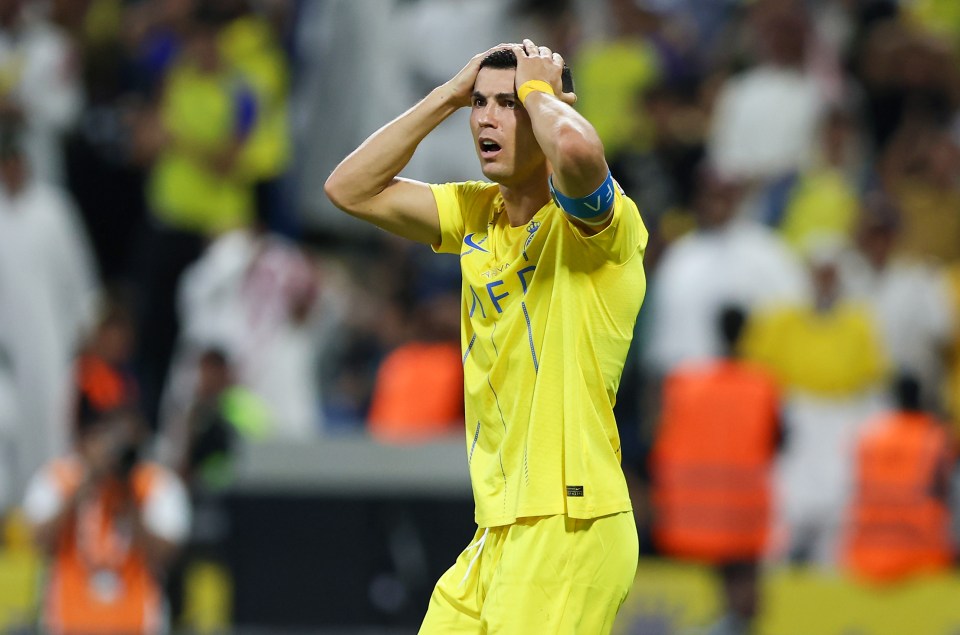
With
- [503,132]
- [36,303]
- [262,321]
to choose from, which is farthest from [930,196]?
[503,132]

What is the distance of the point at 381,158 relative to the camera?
5121 millimetres

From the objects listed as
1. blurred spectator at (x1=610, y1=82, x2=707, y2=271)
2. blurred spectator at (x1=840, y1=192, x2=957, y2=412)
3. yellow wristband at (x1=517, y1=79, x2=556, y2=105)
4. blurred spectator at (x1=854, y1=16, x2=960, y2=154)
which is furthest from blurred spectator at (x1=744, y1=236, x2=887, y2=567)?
yellow wristband at (x1=517, y1=79, x2=556, y2=105)

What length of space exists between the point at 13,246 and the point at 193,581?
3.24 meters

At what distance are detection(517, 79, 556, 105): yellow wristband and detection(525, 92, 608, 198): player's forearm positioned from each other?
0.11 m

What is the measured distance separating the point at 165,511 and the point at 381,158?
16.2 feet

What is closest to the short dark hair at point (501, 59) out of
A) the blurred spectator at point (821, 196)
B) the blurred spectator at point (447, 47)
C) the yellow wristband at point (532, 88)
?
the yellow wristband at point (532, 88)

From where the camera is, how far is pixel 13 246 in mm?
12586

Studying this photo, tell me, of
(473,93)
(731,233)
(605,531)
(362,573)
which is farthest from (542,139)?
(731,233)

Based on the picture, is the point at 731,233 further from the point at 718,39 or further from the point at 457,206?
the point at 457,206

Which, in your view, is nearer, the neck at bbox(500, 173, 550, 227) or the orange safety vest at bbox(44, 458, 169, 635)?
the neck at bbox(500, 173, 550, 227)

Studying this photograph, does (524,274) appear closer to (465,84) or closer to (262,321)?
(465,84)

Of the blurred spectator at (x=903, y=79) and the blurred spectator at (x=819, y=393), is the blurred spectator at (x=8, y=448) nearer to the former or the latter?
the blurred spectator at (x=819, y=393)

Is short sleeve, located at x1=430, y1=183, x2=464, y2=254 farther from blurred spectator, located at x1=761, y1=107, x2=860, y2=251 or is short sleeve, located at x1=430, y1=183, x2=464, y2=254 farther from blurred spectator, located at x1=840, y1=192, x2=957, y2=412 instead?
blurred spectator, located at x1=761, y1=107, x2=860, y2=251

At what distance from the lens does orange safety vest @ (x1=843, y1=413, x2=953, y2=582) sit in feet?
32.1
